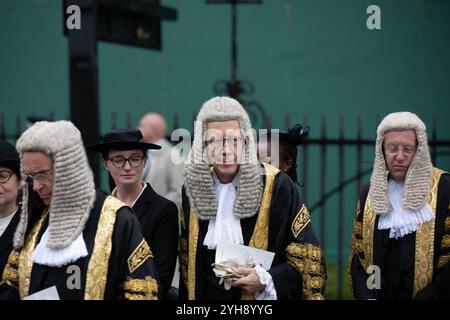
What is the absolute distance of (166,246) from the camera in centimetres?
524

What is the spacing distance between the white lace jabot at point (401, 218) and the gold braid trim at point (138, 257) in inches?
66.7

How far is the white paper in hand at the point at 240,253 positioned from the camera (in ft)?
16.0

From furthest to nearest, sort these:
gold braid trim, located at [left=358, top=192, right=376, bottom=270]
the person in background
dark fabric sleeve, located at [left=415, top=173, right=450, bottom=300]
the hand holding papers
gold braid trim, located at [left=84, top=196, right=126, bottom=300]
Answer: the person in background → gold braid trim, located at [left=358, top=192, right=376, bottom=270] → dark fabric sleeve, located at [left=415, top=173, right=450, bottom=300] → the hand holding papers → gold braid trim, located at [left=84, top=196, right=126, bottom=300]

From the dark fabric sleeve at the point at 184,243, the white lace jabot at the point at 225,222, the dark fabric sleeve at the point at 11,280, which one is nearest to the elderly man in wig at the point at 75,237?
the dark fabric sleeve at the point at 11,280

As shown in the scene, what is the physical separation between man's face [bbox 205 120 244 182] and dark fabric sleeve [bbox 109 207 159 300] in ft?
2.77

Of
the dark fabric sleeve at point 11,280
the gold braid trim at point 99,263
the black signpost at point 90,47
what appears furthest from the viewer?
the black signpost at point 90,47

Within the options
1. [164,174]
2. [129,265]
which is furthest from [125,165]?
[164,174]

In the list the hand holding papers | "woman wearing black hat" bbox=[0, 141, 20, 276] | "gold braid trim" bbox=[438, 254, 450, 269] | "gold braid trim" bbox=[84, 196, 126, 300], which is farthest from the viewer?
"gold braid trim" bbox=[438, 254, 450, 269]

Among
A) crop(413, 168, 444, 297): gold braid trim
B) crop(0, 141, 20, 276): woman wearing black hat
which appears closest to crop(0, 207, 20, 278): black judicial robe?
crop(0, 141, 20, 276): woman wearing black hat

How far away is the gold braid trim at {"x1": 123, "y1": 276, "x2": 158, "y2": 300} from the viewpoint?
4.20 metres

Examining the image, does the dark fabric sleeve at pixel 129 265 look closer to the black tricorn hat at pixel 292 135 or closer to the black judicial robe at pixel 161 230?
the black judicial robe at pixel 161 230

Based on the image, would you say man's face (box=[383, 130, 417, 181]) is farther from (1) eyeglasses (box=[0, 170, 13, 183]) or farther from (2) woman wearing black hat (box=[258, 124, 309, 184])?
(1) eyeglasses (box=[0, 170, 13, 183])

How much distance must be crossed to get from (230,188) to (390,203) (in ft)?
3.30

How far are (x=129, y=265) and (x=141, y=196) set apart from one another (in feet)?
4.11
